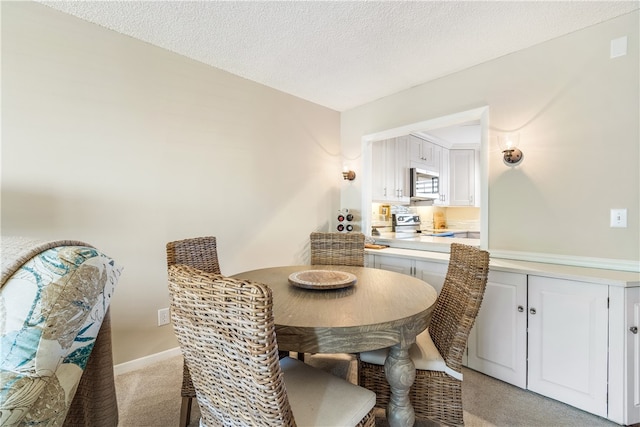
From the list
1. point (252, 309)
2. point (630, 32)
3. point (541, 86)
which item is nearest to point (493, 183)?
point (541, 86)

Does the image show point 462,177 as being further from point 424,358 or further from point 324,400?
point 324,400

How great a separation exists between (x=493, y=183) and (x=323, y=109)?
6.80 ft

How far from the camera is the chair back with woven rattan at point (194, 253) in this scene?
1.67m

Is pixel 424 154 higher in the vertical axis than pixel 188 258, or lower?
higher

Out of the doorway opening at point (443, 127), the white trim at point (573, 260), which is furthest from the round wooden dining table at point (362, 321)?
the doorway opening at point (443, 127)

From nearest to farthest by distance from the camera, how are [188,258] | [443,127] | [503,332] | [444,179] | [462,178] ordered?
[188,258]
[503,332]
[443,127]
[444,179]
[462,178]

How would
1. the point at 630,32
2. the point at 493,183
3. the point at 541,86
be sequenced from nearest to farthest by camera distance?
the point at 630,32, the point at 541,86, the point at 493,183

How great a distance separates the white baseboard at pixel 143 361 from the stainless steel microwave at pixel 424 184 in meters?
3.47

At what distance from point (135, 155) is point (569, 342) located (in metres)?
3.18

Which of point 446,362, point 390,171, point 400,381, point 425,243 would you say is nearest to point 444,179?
point 390,171

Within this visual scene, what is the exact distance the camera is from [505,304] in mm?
2012

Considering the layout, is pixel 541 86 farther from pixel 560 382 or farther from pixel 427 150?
pixel 427 150

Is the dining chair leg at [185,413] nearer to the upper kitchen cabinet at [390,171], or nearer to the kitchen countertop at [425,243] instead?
the kitchen countertop at [425,243]

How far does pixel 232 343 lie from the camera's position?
0.71m
